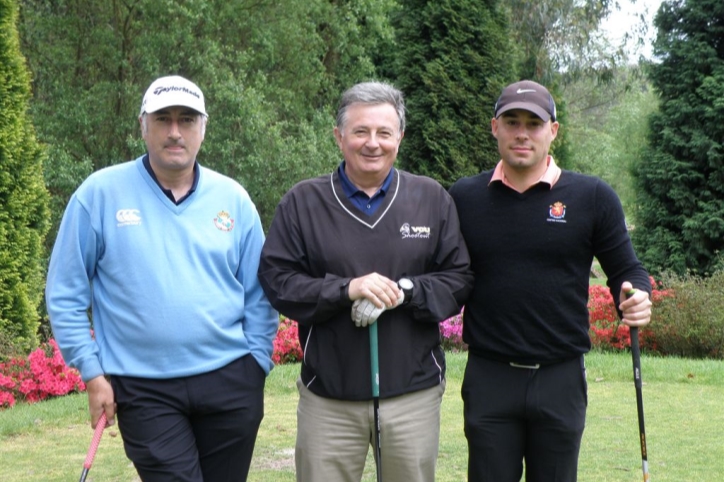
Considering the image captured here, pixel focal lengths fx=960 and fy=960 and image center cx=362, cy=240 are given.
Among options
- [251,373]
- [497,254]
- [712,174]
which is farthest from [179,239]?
[712,174]

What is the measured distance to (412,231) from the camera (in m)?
3.90

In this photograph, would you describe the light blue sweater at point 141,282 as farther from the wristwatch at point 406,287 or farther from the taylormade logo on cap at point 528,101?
the taylormade logo on cap at point 528,101

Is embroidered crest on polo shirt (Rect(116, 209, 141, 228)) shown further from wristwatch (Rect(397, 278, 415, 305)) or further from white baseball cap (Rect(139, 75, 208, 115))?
wristwatch (Rect(397, 278, 415, 305))

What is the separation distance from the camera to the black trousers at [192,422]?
372 centimetres

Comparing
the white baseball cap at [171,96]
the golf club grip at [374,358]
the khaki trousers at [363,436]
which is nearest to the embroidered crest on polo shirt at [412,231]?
the golf club grip at [374,358]

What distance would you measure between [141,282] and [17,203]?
6737mm

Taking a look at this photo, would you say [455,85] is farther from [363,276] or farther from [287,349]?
[363,276]

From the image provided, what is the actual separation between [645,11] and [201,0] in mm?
13512

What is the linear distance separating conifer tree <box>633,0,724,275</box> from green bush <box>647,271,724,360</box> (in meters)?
3.08

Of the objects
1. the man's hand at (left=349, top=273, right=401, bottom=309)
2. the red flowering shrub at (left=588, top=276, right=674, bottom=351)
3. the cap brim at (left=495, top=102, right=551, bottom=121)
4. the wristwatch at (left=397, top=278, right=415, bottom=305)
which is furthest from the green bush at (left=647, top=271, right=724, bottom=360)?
the man's hand at (left=349, top=273, right=401, bottom=309)

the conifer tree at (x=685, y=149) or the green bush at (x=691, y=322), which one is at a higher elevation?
the conifer tree at (x=685, y=149)

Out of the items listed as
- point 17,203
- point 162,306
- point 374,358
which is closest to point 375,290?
point 374,358

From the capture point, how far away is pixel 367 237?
152 inches

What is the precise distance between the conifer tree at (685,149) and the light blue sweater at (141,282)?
1146cm
